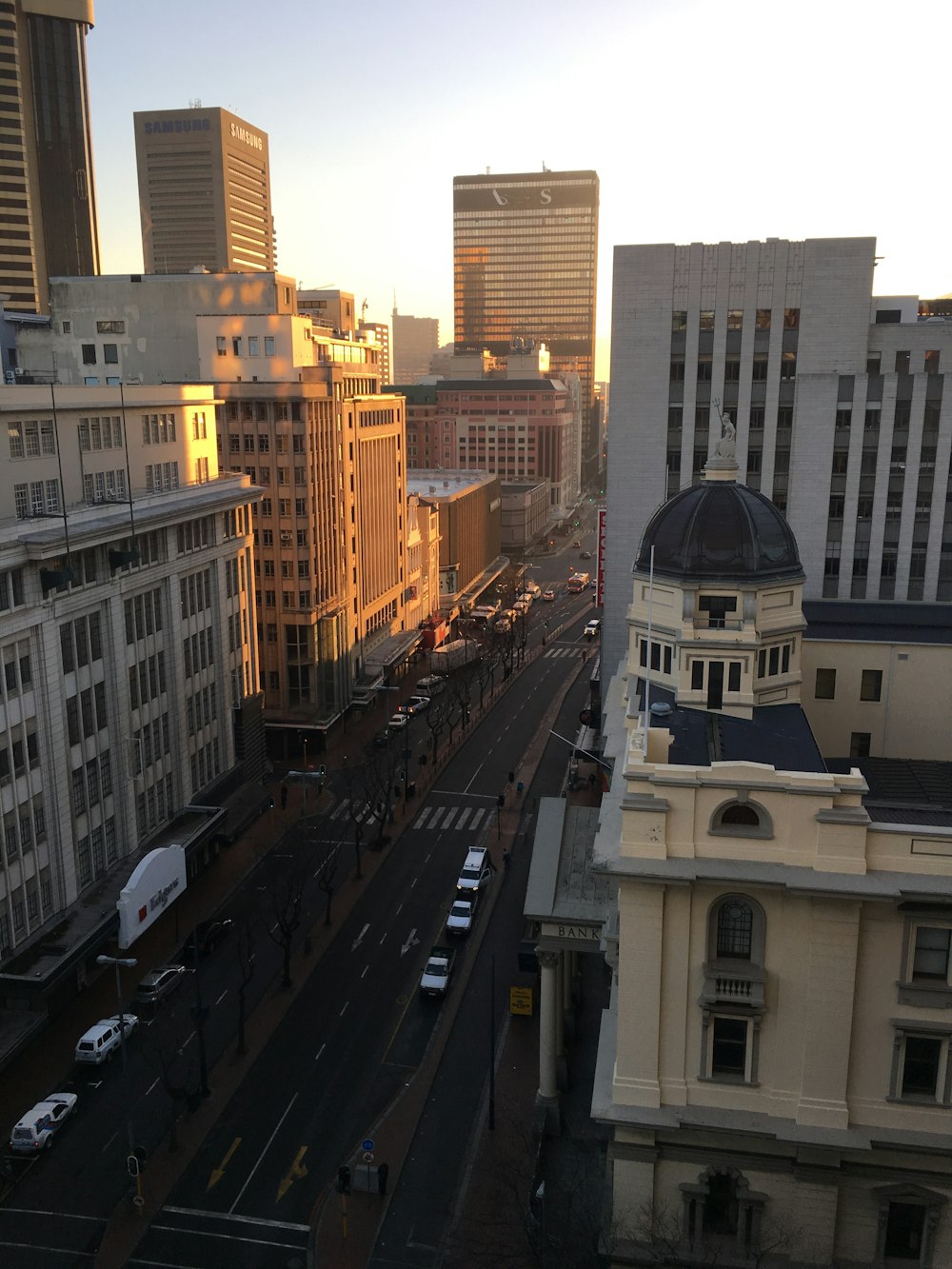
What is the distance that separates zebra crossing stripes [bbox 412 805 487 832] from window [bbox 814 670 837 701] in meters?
34.6

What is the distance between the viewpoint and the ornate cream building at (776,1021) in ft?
111

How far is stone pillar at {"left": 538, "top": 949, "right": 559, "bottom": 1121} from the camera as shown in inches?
1809

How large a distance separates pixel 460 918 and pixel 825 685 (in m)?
26.8

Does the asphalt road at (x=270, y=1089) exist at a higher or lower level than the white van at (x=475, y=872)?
lower

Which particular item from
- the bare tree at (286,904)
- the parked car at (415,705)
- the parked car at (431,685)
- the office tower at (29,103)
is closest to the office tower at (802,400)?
the parked car at (415,705)

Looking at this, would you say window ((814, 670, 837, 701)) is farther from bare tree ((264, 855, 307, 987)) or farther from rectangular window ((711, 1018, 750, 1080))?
bare tree ((264, 855, 307, 987))

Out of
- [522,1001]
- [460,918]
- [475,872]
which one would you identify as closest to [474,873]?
[475,872]

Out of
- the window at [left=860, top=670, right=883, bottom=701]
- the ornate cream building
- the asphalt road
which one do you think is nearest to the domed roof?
the ornate cream building

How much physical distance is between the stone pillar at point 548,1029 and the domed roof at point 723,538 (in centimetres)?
1824

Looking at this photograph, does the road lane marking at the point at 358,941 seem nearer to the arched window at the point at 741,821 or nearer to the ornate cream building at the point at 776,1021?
the ornate cream building at the point at 776,1021

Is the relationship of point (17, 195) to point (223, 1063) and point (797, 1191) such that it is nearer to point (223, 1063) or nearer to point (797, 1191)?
point (223, 1063)

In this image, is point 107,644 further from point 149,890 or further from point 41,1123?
point 41,1123

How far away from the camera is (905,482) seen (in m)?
76.8

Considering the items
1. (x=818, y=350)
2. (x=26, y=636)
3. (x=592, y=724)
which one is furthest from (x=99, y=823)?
(x=818, y=350)
